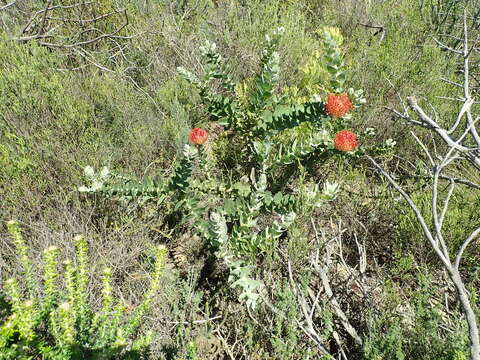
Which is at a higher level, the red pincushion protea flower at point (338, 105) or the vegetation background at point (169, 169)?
the red pincushion protea flower at point (338, 105)

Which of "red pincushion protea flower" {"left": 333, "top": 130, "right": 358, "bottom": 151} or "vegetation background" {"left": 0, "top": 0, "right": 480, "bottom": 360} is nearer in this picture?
"vegetation background" {"left": 0, "top": 0, "right": 480, "bottom": 360}

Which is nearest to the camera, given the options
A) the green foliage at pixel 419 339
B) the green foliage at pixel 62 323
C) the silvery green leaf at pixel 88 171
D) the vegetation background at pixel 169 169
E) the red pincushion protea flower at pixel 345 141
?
the green foliage at pixel 62 323

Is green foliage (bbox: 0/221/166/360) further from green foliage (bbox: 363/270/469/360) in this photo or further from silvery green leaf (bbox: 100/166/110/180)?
green foliage (bbox: 363/270/469/360)

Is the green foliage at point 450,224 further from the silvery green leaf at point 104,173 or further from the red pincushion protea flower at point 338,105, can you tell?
the silvery green leaf at point 104,173

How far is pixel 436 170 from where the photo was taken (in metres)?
1.47

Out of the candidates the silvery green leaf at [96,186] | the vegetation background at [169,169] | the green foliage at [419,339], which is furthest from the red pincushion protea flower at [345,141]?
the silvery green leaf at [96,186]

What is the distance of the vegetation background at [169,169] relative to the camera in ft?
6.70

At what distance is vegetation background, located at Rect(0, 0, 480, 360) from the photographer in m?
2.04

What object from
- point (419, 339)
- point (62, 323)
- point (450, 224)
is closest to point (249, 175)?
point (450, 224)

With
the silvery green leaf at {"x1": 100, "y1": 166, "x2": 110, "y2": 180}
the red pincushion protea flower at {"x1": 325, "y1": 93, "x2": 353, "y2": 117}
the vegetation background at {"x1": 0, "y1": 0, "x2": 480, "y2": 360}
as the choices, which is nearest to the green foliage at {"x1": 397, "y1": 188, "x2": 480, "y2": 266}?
the vegetation background at {"x1": 0, "y1": 0, "x2": 480, "y2": 360}

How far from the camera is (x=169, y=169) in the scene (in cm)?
305

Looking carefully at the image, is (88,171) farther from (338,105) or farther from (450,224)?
(450,224)

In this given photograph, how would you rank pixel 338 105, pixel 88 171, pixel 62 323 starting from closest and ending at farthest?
pixel 62 323 → pixel 88 171 → pixel 338 105

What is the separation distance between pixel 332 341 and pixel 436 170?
1.27m
